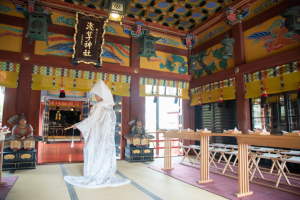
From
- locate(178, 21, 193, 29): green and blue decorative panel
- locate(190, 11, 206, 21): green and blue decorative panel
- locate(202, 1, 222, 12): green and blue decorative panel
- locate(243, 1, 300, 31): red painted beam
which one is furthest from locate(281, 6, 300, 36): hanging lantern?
locate(178, 21, 193, 29): green and blue decorative panel

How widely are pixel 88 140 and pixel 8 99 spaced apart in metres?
2.87

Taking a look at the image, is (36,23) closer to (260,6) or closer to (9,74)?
(9,74)

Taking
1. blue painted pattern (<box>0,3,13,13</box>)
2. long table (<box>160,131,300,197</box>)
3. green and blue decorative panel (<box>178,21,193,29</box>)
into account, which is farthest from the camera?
green and blue decorative panel (<box>178,21,193,29</box>)

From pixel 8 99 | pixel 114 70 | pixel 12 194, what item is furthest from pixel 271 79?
pixel 8 99

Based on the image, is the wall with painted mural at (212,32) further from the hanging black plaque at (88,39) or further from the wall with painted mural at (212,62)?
the hanging black plaque at (88,39)

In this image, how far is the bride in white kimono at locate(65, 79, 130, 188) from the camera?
11.6 feet

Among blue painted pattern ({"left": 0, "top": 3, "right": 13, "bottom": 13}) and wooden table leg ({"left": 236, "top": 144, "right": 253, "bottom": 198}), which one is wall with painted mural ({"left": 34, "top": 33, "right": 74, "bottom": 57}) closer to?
blue painted pattern ({"left": 0, "top": 3, "right": 13, "bottom": 13})

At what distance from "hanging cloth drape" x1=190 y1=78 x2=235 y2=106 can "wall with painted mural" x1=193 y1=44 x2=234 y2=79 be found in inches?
18.5

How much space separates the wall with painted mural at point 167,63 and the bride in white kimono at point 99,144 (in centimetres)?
307

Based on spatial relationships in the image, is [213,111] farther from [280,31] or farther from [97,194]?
[97,194]

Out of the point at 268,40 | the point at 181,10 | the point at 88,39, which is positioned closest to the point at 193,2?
the point at 181,10

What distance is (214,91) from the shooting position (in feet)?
20.3

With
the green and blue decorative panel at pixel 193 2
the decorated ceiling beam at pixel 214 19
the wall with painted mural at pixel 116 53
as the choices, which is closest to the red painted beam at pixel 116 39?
the wall with painted mural at pixel 116 53

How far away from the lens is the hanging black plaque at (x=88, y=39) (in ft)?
17.5
